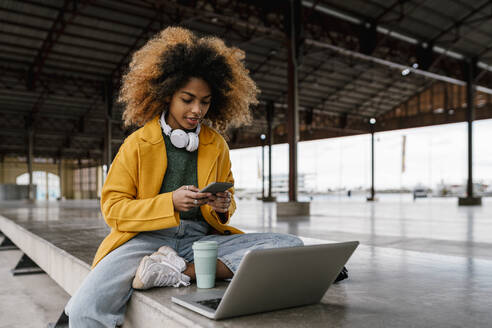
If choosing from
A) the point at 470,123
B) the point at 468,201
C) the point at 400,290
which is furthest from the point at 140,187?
the point at 470,123

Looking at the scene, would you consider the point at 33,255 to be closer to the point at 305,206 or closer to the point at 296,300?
the point at 296,300

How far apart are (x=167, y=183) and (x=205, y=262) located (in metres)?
0.53

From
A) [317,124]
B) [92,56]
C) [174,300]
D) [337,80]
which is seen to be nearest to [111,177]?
[174,300]

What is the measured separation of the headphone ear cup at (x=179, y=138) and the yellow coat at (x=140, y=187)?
0.06 metres

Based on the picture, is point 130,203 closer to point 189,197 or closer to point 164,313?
point 189,197

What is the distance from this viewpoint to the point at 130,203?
2.11 metres

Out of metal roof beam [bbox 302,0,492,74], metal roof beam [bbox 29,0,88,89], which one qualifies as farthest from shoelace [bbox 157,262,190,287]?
metal roof beam [bbox 302,0,492,74]

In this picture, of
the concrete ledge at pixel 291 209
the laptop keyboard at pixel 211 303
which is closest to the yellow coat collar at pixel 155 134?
the laptop keyboard at pixel 211 303

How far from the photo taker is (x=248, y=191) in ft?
122

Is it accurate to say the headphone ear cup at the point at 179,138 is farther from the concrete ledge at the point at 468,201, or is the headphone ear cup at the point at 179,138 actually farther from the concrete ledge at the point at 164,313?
the concrete ledge at the point at 468,201

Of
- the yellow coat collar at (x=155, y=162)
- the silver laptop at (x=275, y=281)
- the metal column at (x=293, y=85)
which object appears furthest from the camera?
the metal column at (x=293, y=85)

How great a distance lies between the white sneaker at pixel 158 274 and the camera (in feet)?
6.76

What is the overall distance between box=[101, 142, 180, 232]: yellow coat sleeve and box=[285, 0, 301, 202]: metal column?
971 centimetres

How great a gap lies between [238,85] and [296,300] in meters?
1.46
